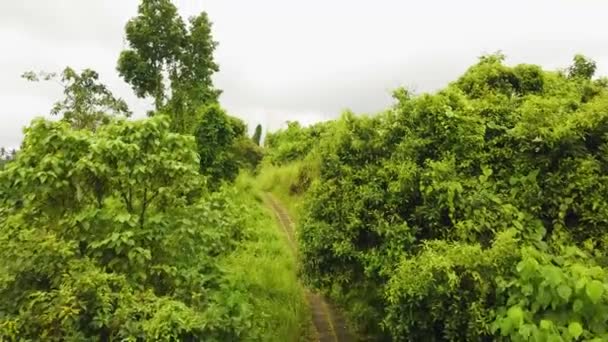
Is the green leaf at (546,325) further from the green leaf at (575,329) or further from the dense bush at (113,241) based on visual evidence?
the dense bush at (113,241)

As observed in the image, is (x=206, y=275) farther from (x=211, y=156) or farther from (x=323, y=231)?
(x=211, y=156)

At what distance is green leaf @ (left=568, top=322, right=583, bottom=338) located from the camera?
3.44 meters

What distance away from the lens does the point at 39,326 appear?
3814 mm

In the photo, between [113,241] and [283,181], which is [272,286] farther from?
[283,181]

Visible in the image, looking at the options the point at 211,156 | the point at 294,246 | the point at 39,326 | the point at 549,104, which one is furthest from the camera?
the point at 211,156

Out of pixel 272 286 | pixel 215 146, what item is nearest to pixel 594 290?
pixel 272 286

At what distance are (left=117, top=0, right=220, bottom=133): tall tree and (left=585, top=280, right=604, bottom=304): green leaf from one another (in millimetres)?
16324

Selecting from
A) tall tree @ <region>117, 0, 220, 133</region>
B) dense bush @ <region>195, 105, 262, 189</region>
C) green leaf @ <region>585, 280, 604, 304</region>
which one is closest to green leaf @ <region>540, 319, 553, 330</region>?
green leaf @ <region>585, 280, 604, 304</region>

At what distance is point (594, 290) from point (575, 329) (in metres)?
0.30

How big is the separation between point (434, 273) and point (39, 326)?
3.33 metres

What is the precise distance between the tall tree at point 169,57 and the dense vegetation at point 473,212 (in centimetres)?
1307

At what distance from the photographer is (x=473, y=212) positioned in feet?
17.2

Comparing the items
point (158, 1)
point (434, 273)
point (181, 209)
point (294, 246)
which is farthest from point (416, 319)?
point (158, 1)

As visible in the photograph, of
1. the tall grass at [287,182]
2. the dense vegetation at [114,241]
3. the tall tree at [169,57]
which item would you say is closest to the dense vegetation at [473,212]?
the dense vegetation at [114,241]
